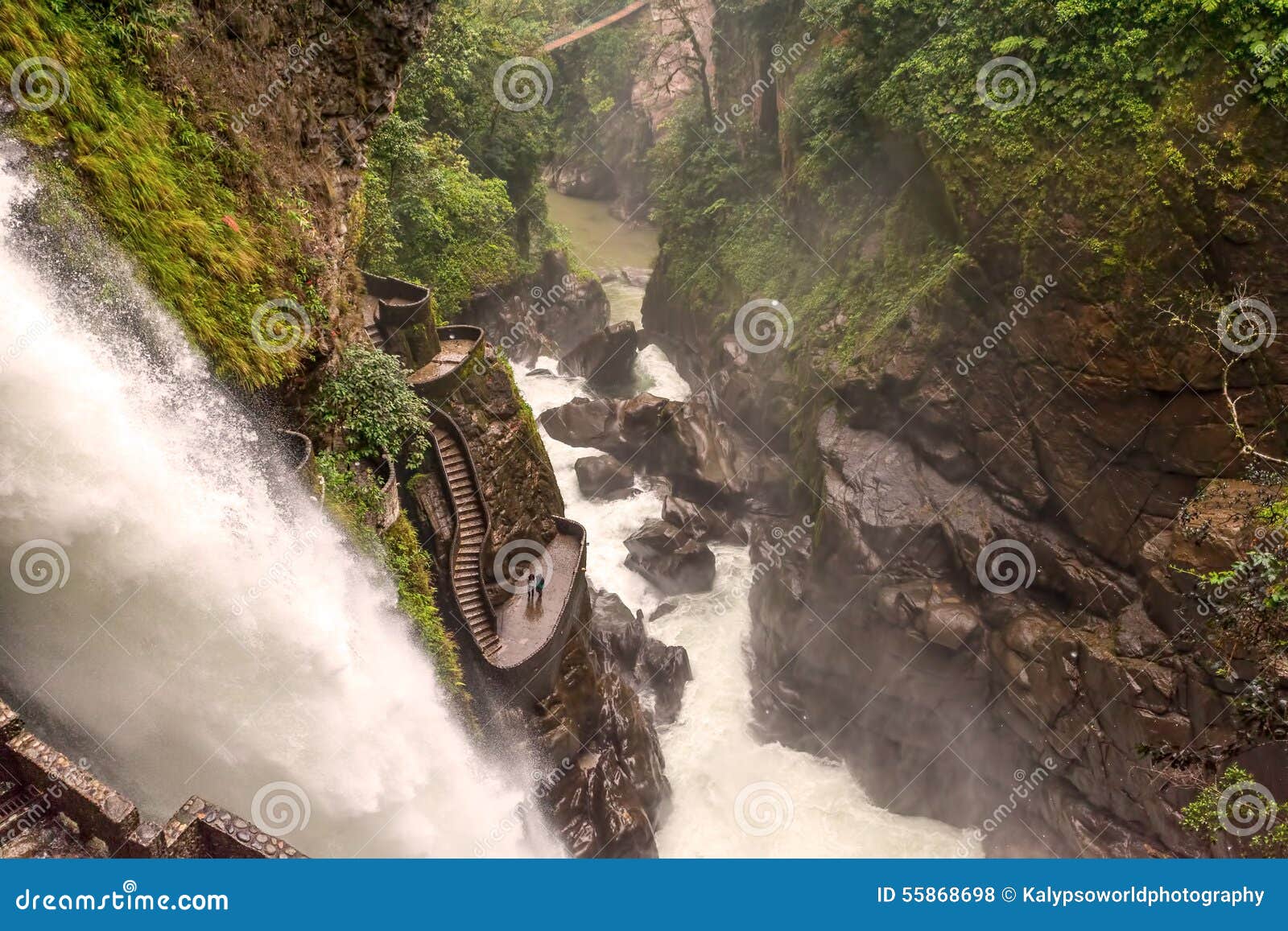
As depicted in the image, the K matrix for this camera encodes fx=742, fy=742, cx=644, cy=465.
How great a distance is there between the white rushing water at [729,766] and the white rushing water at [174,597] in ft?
26.8

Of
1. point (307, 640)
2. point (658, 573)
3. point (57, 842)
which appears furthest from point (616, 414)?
point (57, 842)

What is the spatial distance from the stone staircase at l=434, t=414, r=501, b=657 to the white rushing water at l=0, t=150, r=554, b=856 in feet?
8.47

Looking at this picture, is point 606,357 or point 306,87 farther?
point 606,357

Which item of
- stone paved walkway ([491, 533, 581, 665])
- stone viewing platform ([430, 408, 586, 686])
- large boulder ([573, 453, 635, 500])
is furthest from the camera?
large boulder ([573, 453, 635, 500])

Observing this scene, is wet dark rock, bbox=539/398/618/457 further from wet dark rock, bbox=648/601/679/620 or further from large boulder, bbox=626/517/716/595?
wet dark rock, bbox=648/601/679/620

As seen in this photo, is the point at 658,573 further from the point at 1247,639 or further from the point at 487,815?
the point at 1247,639

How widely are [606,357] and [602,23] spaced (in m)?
22.4

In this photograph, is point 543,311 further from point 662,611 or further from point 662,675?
point 662,675

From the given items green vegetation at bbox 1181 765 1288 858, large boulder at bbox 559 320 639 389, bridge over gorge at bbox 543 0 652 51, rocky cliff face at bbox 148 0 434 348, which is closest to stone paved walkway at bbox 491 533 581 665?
rocky cliff face at bbox 148 0 434 348

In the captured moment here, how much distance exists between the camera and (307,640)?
10.8 metres

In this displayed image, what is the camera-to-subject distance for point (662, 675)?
2019 centimetres

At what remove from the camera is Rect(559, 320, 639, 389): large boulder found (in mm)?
30297

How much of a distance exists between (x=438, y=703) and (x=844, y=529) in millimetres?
10730

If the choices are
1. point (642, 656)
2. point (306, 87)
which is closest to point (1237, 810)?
point (642, 656)
